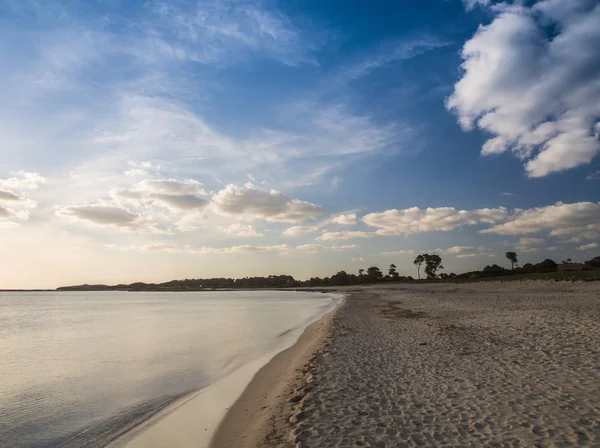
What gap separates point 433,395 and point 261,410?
14.0ft

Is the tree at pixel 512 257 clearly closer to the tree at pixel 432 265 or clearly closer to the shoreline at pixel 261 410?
the tree at pixel 432 265

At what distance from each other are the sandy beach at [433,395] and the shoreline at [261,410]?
0.13ft

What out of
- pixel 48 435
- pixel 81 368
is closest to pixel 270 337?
pixel 81 368

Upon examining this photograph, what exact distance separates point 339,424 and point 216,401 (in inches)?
192

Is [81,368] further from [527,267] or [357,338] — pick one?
[527,267]

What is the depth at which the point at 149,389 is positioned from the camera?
40.2 feet

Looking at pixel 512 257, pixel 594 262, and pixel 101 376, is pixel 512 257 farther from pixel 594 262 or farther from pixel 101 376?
pixel 101 376

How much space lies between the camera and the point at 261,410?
30.0 ft

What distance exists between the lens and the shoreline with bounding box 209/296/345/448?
7461mm

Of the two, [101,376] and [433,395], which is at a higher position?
[433,395]

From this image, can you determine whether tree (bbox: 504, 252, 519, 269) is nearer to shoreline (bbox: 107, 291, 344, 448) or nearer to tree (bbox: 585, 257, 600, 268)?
tree (bbox: 585, 257, 600, 268)

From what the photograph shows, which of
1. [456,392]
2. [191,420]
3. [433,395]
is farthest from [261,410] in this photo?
[456,392]

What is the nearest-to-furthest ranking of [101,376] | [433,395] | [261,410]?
[433,395] < [261,410] < [101,376]

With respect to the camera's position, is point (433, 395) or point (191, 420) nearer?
point (433, 395)
